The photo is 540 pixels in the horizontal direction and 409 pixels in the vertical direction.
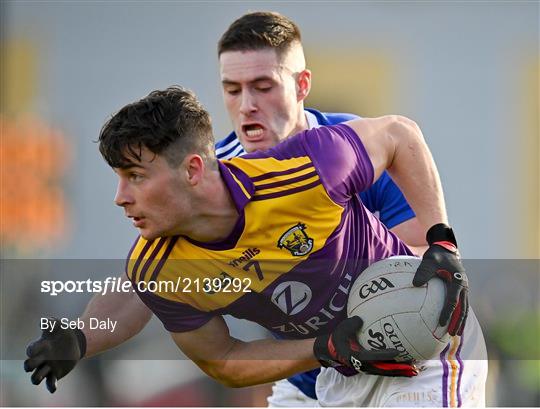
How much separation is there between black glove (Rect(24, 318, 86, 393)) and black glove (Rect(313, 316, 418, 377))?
2.64 ft

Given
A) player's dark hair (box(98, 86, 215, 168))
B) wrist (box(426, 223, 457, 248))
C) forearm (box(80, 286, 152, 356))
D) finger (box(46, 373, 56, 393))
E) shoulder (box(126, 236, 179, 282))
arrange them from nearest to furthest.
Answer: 1. player's dark hair (box(98, 86, 215, 168))
2. shoulder (box(126, 236, 179, 282))
3. wrist (box(426, 223, 457, 248))
4. finger (box(46, 373, 56, 393))
5. forearm (box(80, 286, 152, 356))

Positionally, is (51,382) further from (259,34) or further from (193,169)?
(259,34)

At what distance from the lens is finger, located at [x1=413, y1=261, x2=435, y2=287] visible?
2.85m

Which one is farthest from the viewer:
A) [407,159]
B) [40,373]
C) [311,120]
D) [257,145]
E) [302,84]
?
[302,84]

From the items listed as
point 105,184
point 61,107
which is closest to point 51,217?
point 105,184

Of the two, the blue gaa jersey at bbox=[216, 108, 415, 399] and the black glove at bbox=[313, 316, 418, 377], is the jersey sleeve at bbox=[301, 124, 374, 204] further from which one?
the blue gaa jersey at bbox=[216, 108, 415, 399]

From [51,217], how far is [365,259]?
1.95 m

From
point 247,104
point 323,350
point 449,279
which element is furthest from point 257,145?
point 449,279

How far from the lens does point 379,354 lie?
2881mm

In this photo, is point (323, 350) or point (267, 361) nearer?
A: point (323, 350)

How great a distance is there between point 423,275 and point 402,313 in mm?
124

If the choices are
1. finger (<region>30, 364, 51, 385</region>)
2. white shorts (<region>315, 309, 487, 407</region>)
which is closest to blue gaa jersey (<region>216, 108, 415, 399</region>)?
white shorts (<region>315, 309, 487, 407</region>)

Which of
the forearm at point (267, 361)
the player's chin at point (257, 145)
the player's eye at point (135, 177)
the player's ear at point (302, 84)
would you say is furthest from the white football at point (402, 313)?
the player's ear at point (302, 84)

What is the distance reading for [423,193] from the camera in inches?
119
